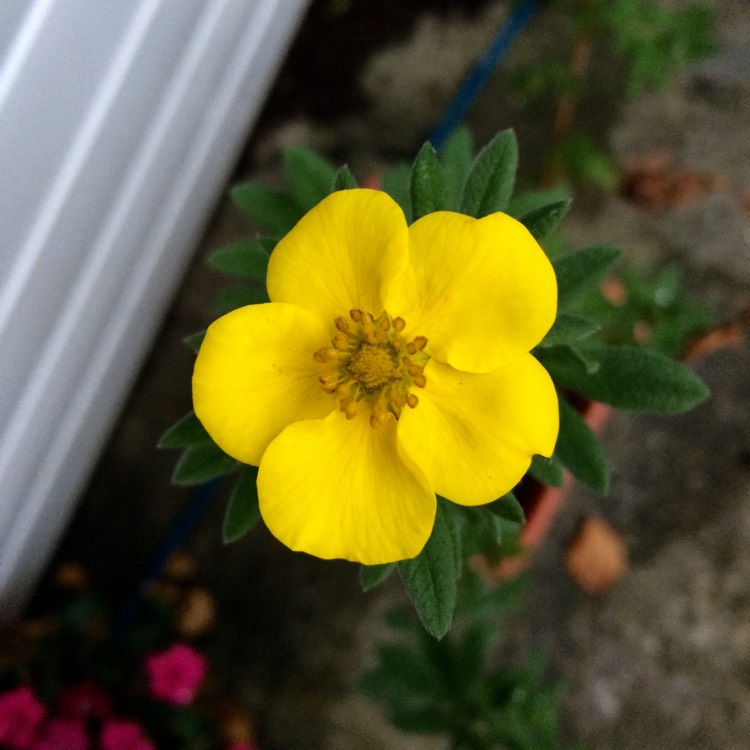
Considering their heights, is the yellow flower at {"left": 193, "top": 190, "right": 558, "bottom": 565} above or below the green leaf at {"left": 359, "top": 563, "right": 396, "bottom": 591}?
above

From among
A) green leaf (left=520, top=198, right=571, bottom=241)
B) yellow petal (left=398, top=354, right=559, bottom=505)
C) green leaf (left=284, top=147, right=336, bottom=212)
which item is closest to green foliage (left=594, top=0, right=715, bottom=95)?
green leaf (left=284, top=147, right=336, bottom=212)

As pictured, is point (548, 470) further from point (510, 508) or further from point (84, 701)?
point (84, 701)

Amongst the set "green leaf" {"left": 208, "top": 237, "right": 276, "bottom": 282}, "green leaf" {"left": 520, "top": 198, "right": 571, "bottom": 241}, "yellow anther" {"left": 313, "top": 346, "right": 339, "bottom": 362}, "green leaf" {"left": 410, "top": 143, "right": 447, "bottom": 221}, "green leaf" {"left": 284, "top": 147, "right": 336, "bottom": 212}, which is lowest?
"green leaf" {"left": 208, "top": 237, "right": 276, "bottom": 282}

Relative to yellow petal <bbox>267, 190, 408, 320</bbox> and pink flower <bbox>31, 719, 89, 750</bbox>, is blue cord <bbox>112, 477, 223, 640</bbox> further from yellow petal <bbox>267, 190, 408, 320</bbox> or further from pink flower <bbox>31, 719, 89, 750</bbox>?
yellow petal <bbox>267, 190, 408, 320</bbox>

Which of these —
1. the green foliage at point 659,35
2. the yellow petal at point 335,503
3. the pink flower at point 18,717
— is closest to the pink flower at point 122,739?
the pink flower at point 18,717

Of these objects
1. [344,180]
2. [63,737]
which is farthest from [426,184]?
[63,737]

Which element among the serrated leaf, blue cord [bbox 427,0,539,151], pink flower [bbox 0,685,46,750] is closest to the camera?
the serrated leaf
